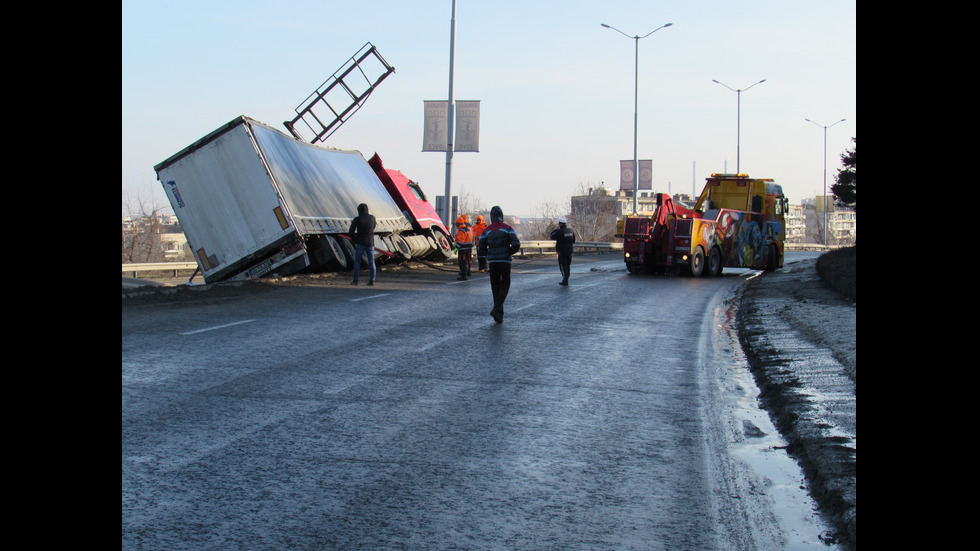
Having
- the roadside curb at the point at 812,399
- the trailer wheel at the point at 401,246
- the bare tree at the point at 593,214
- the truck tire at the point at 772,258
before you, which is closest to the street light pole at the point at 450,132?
the trailer wheel at the point at 401,246

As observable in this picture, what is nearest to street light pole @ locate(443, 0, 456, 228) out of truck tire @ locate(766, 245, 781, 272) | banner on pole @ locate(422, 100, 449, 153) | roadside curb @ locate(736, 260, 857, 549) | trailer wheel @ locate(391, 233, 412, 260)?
banner on pole @ locate(422, 100, 449, 153)

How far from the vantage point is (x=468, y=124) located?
30594mm

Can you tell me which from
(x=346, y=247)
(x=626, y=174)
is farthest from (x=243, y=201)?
(x=626, y=174)

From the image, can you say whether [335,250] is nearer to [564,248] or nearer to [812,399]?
[564,248]

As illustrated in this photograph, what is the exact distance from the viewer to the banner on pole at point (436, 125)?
1208 inches

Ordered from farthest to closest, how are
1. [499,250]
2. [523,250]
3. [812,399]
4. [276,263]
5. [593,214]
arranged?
[593,214], [523,250], [276,263], [499,250], [812,399]

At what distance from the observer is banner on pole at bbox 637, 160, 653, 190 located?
48562 mm

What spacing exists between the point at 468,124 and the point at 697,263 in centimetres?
938

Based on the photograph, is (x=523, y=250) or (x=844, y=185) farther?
(x=844, y=185)
